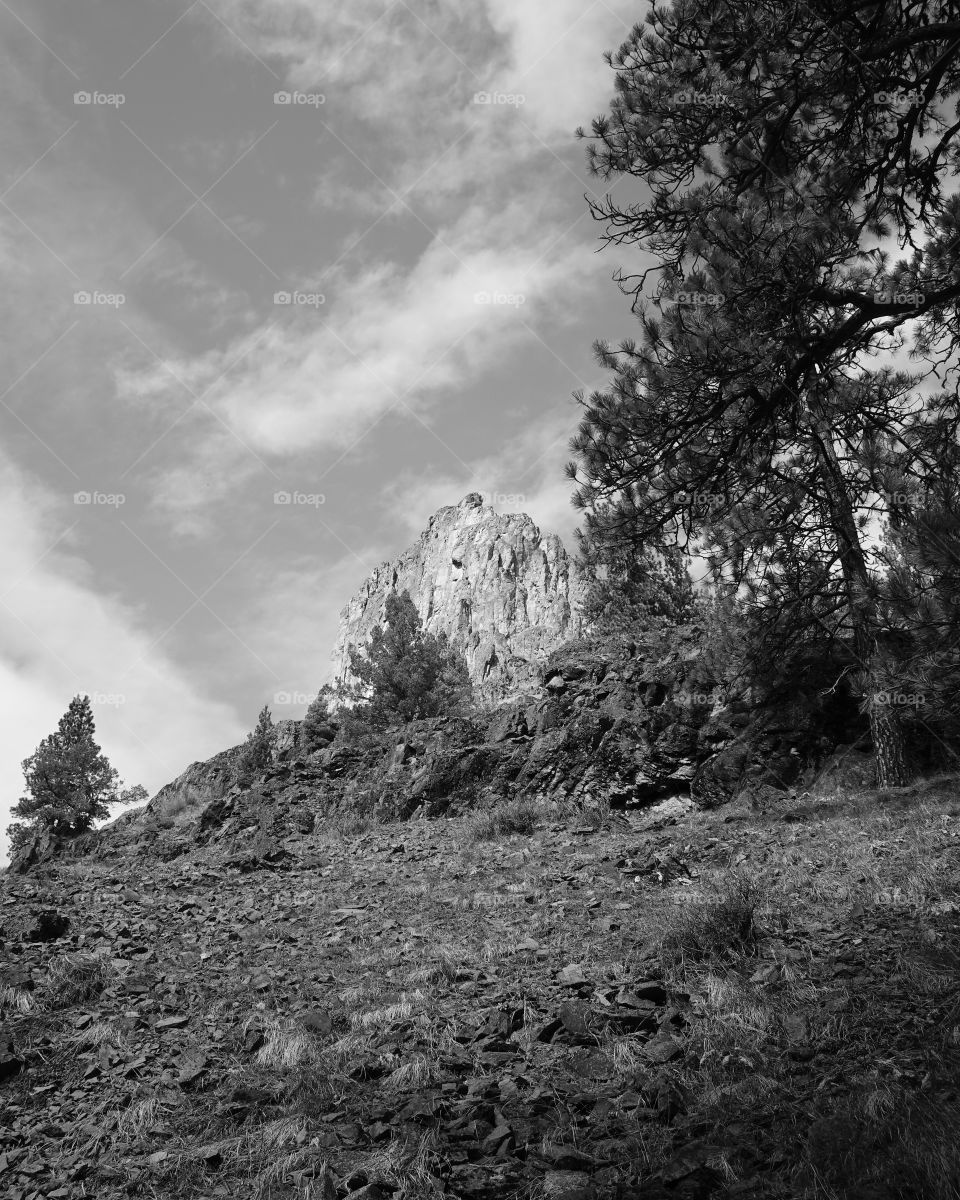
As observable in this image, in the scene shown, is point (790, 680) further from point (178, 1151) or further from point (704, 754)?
point (178, 1151)

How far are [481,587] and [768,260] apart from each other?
136703 mm

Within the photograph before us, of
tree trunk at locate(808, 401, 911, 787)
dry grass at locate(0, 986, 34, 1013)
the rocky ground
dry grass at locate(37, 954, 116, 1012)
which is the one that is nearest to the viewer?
the rocky ground

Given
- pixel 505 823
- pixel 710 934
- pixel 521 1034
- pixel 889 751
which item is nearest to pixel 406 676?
pixel 505 823

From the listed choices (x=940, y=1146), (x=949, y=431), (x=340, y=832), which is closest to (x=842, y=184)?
(x=949, y=431)

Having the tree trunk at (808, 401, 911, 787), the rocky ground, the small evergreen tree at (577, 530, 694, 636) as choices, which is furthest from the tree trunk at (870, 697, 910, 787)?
the small evergreen tree at (577, 530, 694, 636)

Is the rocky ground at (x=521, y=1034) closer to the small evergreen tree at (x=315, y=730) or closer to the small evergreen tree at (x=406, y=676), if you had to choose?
the small evergreen tree at (x=315, y=730)

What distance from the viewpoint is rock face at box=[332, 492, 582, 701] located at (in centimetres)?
13125

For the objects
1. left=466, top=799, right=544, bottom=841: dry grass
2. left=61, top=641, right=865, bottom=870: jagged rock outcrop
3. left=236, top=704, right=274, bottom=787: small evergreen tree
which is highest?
left=236, top=704, right=274, bottom=787: small evergreen tree

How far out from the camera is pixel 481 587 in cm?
14238

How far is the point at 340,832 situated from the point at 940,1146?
1320cm

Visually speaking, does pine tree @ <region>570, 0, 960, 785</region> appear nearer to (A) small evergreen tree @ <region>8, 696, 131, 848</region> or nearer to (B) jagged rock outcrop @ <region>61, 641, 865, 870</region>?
(B) jagged rock outcrop @ <region>61, 641, 865, 870</region>

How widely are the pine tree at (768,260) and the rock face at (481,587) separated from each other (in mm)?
110018

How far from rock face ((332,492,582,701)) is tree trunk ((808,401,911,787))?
105594mm

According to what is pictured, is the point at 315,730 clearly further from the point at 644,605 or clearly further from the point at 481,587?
the point at 481,587
